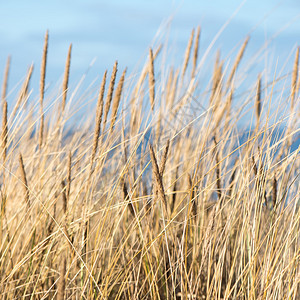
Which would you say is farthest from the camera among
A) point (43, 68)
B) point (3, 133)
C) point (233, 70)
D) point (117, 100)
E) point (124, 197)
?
point (233, 70)

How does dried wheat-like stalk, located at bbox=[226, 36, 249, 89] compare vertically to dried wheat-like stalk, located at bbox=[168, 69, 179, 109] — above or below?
above

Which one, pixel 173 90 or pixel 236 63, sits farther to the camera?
pixel 173 90

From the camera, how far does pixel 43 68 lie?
5.77 feet

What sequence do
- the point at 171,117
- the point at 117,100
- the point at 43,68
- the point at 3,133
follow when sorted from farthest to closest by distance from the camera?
1. the point at 171,117
2. the point at 43,68
3. the point at 3,133
4. the point at 117,100

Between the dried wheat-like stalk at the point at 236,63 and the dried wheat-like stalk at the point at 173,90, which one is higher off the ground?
the dried wheat-like stalk at the point at 236,63

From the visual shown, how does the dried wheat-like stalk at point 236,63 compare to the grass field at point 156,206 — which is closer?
the grass field at point 156,206

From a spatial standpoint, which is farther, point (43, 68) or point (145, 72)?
point (145, 72)

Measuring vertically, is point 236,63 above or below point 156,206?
above

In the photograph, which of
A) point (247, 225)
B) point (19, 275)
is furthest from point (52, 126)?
point (247, 225)

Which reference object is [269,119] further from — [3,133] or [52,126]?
[52,126]

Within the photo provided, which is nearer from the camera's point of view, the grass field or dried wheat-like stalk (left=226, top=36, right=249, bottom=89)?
the grass field

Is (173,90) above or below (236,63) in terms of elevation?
below

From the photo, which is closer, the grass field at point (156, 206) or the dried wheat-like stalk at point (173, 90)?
the grass field at point (156, 206)

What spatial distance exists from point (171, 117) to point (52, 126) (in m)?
0.61
